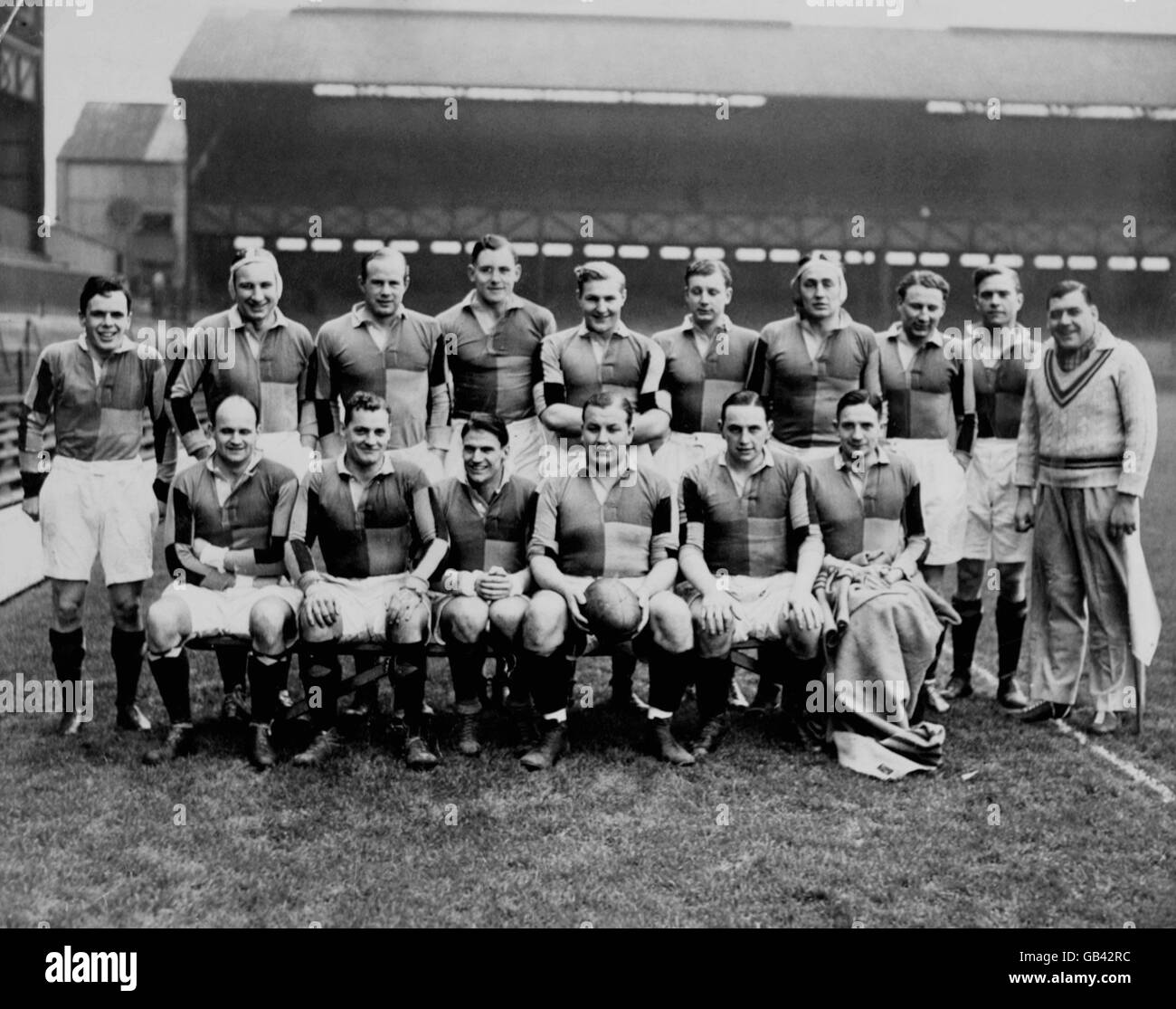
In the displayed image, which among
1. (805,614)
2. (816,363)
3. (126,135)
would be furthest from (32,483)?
(126,135)

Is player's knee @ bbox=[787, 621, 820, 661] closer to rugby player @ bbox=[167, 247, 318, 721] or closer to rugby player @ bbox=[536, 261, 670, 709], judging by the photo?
rugby player @ bbox=[536, 261, 670, 709]

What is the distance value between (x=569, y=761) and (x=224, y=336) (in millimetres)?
2156

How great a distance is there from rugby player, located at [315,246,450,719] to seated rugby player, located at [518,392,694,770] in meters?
0.68

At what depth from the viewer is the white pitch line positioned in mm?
3758

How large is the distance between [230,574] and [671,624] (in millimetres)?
1624

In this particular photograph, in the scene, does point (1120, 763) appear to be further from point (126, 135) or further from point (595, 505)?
point (126, 135)

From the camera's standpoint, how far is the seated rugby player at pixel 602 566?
153 inches

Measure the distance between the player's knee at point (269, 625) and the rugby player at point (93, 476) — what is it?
2.54 feet

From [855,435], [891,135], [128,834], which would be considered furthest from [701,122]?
[128,834]

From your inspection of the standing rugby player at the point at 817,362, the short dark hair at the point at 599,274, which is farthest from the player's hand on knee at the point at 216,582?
the standing rugby player at the point at 817,362

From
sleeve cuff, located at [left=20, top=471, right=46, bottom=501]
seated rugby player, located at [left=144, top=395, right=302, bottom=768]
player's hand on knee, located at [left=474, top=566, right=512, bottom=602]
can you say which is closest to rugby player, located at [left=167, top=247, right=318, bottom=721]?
seated rugby player, located at [left=144, top=395, right=302, bottom=768]

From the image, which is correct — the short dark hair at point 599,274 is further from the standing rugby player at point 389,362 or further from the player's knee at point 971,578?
the player's knee at point 971,578
